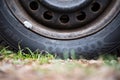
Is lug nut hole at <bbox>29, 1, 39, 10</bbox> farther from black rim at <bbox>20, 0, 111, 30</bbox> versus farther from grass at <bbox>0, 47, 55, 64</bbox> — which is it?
grass at <bbox>0, 47, 55, 64</bbox>

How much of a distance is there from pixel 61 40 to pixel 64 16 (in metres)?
0.24

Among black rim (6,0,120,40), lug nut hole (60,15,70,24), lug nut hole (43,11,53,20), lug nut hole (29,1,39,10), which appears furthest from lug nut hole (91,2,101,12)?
lug nut hole (29,1,39,10)

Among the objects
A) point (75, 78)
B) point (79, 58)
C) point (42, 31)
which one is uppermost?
point (42, 31)

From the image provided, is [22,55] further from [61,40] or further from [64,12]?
[64,12]

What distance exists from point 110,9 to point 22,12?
0.84 meters

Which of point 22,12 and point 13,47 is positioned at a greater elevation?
point 22,12

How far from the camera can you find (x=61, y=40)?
3.98 metres

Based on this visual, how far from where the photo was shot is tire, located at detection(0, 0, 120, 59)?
3877 mm

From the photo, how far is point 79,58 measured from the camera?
388 centimetres

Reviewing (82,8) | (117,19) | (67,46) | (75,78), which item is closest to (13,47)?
(67,46)

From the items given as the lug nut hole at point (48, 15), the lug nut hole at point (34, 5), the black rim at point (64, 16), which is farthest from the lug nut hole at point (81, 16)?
the lug nut hole at point (34, 5)

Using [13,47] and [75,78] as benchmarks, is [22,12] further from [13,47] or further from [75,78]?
[75,78]

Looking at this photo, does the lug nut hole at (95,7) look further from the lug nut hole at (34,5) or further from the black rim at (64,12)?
the lug nut hole at (34,5)

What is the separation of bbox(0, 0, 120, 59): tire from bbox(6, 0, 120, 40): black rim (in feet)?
0.13
